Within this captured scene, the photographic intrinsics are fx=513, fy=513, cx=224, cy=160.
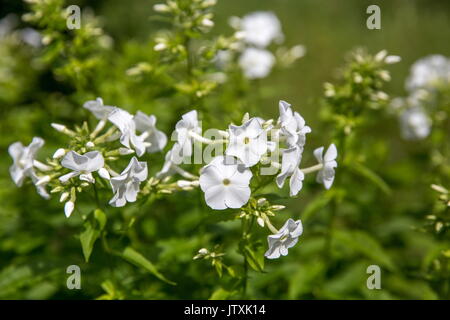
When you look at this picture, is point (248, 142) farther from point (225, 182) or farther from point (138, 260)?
point (138, 260)

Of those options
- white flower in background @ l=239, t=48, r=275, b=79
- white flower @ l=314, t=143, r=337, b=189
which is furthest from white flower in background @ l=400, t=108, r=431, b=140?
white flower @ l=314, t=143, r=337, b=189

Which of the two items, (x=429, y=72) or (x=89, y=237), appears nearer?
(x=89, y=237)

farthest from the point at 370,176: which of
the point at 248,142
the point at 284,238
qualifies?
the point at 248,142

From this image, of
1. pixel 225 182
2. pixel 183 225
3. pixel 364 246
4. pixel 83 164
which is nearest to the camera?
pixel 225 182

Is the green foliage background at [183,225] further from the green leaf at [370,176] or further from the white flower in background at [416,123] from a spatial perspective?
the white flower in background at [416,123]

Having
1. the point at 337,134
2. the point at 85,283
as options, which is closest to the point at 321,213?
the point at 337,134

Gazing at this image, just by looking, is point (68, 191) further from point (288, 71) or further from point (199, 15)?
point (288, 71)

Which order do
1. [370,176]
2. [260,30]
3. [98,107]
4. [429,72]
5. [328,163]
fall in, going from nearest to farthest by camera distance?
[328,163] < [98,107] < [370,176] < [429,72] < [260,30]
